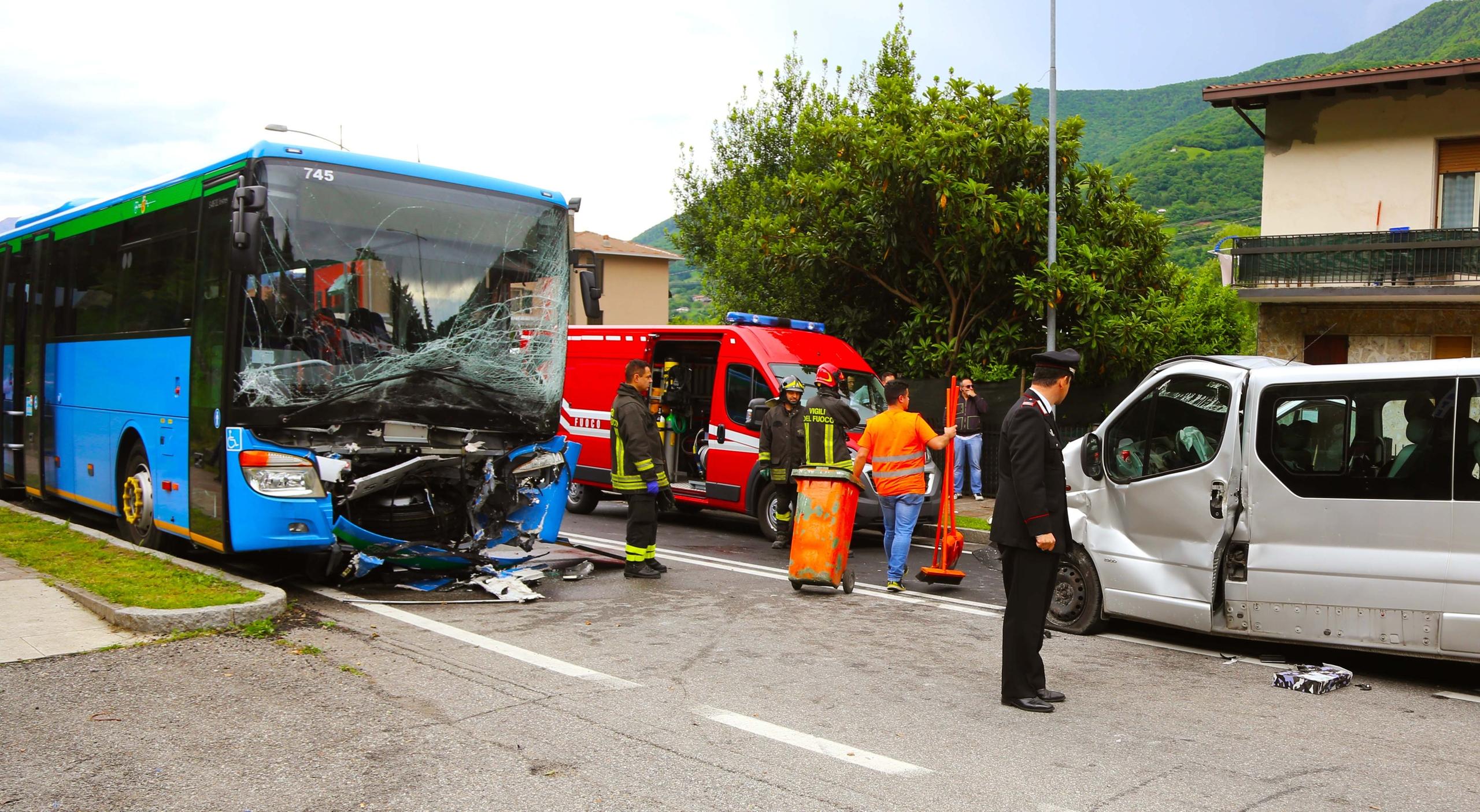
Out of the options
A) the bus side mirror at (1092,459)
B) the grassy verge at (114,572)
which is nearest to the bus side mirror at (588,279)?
the grassy verge at (114,572)

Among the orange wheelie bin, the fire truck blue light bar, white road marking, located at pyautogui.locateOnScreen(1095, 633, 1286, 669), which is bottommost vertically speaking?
white road marking, located at pyautogui.locateOnScreen(1095, 633, 1286, 669)

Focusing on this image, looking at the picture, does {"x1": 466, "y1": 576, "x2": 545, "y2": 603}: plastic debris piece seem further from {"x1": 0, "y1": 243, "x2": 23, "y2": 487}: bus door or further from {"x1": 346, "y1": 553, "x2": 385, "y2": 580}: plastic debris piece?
{"x1": 0, "y1": 243, "x2": 23, "y2": 487}: bus door

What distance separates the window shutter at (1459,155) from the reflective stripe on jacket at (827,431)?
12524 millimetres

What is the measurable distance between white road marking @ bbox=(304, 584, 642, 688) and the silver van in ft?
10.9

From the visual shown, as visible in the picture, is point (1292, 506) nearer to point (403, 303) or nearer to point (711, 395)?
point (403, 303)

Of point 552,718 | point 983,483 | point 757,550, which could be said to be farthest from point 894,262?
point 552,718

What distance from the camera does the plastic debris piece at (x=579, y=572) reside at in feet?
31.4

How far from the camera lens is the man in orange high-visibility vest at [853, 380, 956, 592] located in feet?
30.5

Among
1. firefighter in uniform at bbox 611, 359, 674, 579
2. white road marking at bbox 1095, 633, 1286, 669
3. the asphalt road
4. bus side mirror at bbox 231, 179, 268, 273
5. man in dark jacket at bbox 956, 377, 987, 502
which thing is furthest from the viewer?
man in dark jacket at bbox 956, 377, 987, 502

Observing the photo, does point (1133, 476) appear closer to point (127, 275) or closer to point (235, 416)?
point (235, 416)

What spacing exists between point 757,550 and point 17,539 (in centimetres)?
667

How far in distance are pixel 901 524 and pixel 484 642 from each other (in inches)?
146

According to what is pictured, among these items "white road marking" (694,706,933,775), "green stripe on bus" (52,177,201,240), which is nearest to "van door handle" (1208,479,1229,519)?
"white road marking" (694,706,933,775)

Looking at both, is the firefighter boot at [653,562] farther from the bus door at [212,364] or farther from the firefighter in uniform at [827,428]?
the bus door at [212,364]
